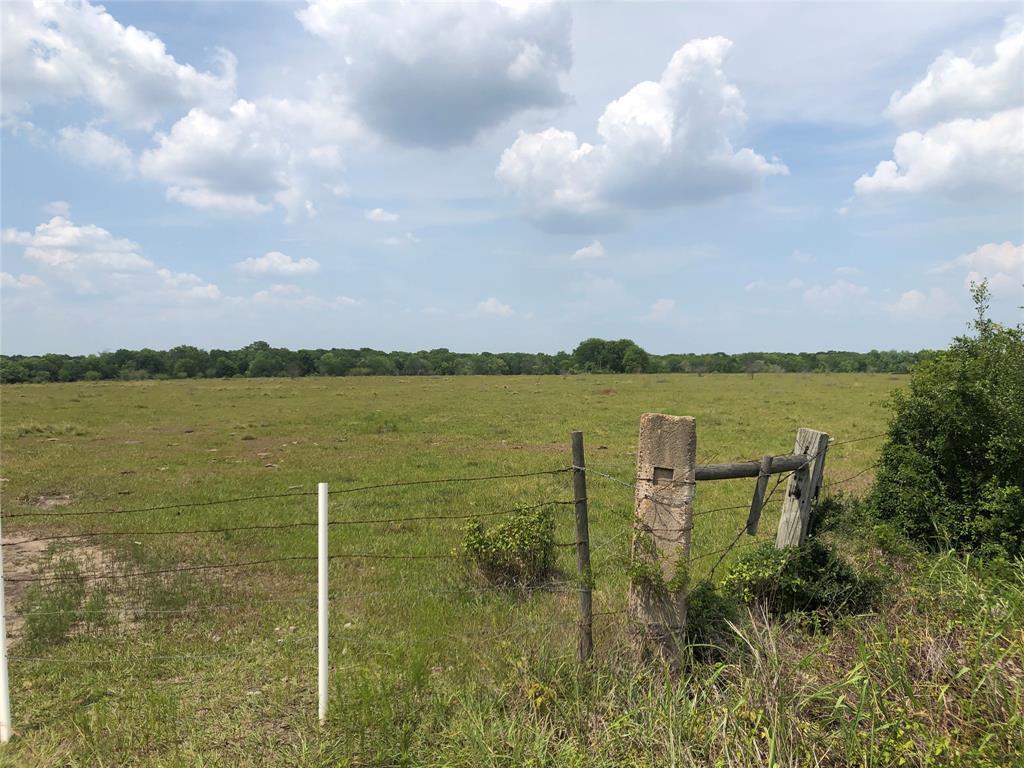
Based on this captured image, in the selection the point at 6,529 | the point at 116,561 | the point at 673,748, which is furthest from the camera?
the point at 6,529

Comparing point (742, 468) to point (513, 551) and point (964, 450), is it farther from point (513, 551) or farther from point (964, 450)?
point (964, 450)

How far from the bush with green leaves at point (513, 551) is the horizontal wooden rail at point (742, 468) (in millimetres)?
2867

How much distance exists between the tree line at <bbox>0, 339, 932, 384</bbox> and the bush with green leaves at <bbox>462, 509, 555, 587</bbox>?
286 feet

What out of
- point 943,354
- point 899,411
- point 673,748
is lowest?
point 673,748

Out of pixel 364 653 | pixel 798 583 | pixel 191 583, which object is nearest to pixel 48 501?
pixel 191 583

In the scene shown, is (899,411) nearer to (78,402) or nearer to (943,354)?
(943,354)

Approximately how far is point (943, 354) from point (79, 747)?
869cm

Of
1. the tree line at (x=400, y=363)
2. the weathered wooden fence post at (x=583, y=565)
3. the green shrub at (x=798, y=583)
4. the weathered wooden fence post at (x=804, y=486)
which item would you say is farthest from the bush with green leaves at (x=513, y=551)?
the tree line at (x=400, y=363)

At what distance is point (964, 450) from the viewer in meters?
6.60

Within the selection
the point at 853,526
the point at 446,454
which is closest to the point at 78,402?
the point at 446,454

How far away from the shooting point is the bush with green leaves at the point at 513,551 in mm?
7062

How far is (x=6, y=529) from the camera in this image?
10.8 m

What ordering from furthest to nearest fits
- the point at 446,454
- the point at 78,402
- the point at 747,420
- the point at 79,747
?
1. the point at 78,402
2. the point at 747,420
3. the point at 446,454
4. the point at 79,747

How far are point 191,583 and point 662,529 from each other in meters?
5.92
